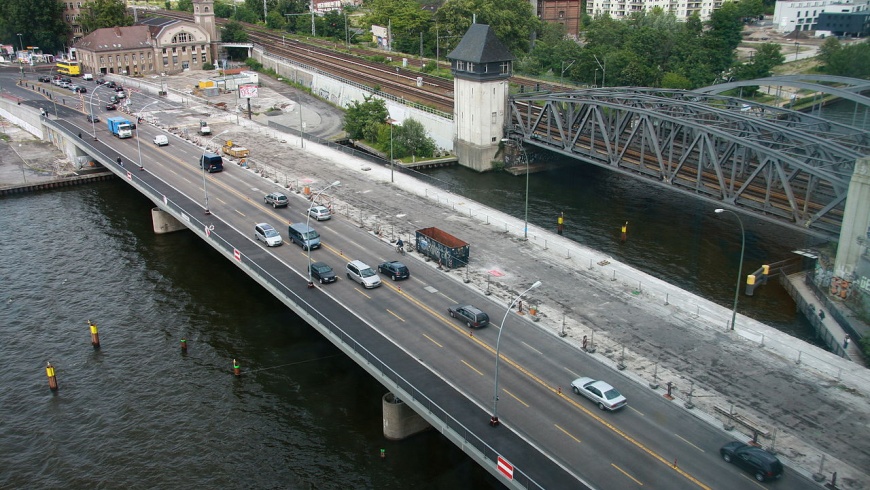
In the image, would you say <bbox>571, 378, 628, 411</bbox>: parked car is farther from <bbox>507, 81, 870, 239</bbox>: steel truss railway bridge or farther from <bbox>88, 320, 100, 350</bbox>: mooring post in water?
<bbox>88, 320, 100, 350</bbox>: mooring post in water

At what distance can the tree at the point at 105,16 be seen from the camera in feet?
590

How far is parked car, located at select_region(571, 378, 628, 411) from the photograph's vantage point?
1735 inches

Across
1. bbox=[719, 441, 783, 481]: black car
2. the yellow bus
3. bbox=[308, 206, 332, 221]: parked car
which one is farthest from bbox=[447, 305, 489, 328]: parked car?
the yellow bus

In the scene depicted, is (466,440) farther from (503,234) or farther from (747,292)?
(747,292)

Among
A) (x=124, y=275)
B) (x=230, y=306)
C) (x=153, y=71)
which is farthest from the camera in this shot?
(x=153, y=71)

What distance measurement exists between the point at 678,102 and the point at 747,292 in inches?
979

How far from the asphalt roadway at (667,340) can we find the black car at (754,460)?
1863 mm

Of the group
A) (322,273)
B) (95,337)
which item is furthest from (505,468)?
(95,337)

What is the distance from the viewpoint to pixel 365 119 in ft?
394

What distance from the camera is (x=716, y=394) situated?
151ft

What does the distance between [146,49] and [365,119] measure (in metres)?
72.3

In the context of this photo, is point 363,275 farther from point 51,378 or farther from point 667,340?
point 51,378

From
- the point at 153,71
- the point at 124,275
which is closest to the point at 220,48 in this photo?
the point at 153,71

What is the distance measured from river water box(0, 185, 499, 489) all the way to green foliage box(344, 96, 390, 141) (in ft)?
145
